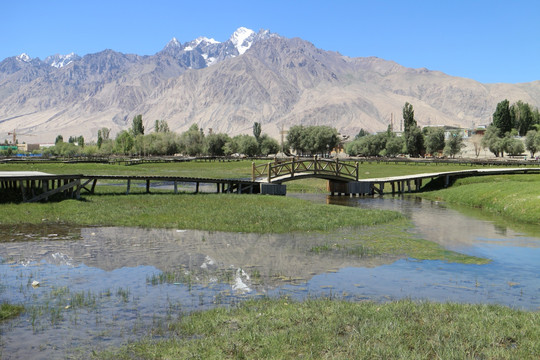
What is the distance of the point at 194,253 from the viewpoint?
2334cm

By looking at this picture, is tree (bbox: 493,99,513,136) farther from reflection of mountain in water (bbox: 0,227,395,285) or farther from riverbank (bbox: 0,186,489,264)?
reflection of mountain in water (bbox: 0,227,395,285)

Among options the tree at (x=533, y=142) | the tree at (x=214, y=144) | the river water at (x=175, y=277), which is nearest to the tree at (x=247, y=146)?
the tree at (x=214, y=144)

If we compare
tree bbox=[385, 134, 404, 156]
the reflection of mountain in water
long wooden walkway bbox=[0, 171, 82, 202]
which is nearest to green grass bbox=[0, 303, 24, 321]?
the reflection of mountain in water

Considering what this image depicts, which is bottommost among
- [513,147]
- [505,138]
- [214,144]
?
[513,147]

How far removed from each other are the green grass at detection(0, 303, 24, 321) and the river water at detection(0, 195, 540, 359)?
0.31 m

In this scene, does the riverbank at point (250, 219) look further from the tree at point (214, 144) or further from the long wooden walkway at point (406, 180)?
the tree at point (214, 144)

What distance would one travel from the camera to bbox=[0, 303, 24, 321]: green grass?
1431cm

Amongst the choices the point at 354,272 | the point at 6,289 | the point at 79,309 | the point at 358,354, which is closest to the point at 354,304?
the point at 358,354

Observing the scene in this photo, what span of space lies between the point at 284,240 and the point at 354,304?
11.6m

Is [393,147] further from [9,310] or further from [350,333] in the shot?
[9,310]

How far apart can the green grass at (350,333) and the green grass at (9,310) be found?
13.5 ft

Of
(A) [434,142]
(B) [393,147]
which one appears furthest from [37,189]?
(B) [393,147]

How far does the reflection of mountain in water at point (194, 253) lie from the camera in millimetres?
20906

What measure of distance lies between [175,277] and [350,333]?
8.11 meters
